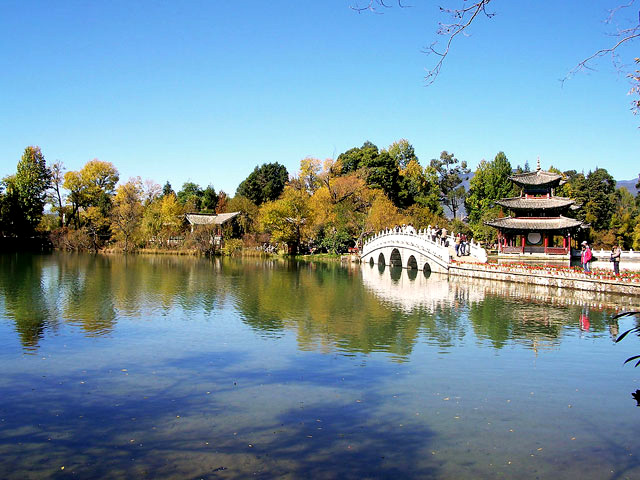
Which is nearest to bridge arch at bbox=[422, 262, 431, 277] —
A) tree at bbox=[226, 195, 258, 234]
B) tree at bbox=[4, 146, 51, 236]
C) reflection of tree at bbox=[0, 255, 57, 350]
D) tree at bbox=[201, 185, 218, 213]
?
reflection of tree at bbox=[0, 255, 57, 350]

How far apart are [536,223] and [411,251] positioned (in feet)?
26.9

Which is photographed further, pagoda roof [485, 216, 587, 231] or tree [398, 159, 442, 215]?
tree [398, 159, 442, 215]

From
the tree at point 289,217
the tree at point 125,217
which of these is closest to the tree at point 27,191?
the tree at point 125,217

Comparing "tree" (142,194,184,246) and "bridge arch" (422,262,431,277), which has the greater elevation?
"tree" (142,194,184,246)

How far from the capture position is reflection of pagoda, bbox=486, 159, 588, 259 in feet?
109

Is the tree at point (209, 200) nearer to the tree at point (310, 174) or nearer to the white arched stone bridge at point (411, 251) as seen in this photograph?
the tree at point (310, 174)

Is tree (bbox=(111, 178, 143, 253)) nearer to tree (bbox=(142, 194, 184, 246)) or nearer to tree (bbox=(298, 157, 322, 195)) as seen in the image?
tree (bbox=(142, 194, 184, 246))

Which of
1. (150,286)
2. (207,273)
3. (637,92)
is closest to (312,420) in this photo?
(637,92)

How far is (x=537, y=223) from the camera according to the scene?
33438mm

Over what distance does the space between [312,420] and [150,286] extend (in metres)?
16.6

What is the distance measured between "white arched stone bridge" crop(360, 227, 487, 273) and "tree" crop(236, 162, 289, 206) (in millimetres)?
21554

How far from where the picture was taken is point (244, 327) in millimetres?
13391

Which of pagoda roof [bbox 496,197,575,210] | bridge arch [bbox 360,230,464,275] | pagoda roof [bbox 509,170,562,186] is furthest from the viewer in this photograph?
pagoda roof [bbox 509,170,562,186]

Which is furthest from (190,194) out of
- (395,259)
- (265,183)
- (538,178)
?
(538,178)
